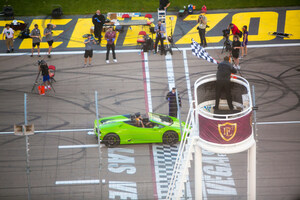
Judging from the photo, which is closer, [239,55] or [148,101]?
[148,101]

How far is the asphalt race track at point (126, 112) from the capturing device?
55.3 ft

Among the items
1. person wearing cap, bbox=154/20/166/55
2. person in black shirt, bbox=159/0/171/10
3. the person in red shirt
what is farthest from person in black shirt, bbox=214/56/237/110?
person in black shirt, bbox=159/0/171/10

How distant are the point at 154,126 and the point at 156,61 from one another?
23.1ft

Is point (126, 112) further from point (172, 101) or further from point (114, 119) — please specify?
point (172, 101)

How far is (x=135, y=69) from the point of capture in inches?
983

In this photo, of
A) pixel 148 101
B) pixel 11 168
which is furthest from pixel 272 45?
pixel 11 168

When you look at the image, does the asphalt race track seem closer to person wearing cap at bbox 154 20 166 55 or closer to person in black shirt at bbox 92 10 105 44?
person wearing cap at bbox 154 20 166 55

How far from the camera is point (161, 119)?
19516 mm

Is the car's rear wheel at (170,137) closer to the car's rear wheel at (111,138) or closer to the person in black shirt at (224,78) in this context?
the car's rear wheel at (111,138)

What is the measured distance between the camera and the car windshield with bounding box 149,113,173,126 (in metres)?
19.4

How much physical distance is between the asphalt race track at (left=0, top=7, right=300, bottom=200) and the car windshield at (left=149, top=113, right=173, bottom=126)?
865 millimetres

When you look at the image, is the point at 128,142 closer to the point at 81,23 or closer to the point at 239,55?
the point at 239,55

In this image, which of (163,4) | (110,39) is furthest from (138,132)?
(163,4)

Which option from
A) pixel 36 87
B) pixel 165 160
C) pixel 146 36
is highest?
pixel 146 36
